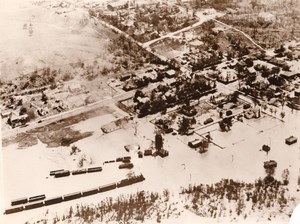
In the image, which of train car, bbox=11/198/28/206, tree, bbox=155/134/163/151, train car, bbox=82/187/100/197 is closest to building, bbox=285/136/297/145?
tree, bbox=155/134/163/151

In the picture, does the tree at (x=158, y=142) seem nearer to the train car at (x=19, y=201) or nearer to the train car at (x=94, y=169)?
the train car at (x=94, y=169)

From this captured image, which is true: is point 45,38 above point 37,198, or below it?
above

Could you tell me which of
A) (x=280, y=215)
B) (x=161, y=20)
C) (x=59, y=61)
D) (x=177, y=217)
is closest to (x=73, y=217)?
(x=177, y=217)

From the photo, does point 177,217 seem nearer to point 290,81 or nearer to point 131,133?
point 131,133

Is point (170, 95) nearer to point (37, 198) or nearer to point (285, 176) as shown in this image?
point (285, 176)

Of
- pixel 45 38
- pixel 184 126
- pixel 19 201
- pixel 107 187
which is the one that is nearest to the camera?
pixel 19 201

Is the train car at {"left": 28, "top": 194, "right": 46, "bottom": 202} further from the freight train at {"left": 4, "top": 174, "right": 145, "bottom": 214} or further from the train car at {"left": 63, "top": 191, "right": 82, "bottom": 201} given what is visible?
the train car at {"left": 63, "top": 191, "right": 82, "bottom": 201}

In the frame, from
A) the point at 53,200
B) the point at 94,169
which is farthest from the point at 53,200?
the point at 94,169

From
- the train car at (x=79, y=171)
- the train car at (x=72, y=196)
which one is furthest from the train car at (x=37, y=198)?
the train car at (x=79, y=171)

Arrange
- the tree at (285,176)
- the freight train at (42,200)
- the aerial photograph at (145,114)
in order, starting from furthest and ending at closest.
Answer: the tree at (285,176)
the aerial photograph at (145,114)
the freight train at (42,200)
